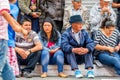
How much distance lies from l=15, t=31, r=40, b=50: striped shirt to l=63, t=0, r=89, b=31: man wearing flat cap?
0.95m

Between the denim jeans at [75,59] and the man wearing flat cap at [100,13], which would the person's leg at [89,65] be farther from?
the man wearing flat cap at [100,13]

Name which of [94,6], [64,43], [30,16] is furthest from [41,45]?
[94,6]

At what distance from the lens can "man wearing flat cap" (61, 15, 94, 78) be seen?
8375mm

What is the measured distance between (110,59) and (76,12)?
1480 mm

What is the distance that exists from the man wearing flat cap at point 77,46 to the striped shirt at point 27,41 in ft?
1.85

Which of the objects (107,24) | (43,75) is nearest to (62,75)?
(43,75)

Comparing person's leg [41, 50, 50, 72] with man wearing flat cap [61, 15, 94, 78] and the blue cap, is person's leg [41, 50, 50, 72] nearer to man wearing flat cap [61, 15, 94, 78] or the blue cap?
man wearing flat cap [61, 15, 94, 78]

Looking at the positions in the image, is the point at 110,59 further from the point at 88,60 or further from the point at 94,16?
the point at 94,16

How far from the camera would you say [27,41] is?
8.59m

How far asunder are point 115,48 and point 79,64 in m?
0.79

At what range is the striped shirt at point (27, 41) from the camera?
28.1 ft

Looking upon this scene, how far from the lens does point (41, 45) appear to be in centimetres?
852

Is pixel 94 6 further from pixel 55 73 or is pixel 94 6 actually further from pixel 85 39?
pixel 55 73

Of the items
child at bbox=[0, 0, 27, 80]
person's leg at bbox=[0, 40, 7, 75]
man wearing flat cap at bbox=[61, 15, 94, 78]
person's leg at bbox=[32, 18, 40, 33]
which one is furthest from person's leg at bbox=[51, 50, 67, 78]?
person's leg at bbox=[0, 40, 7, 75]
